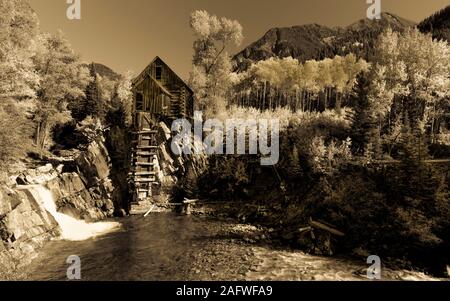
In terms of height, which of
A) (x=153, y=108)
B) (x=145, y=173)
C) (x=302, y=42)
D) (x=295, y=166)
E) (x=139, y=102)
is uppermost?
(x=302, y=42)

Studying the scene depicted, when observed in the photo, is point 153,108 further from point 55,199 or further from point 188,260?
point 188,260

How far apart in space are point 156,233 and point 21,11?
21.6 m

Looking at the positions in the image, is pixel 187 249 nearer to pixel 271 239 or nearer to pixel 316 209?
pixel 271 239

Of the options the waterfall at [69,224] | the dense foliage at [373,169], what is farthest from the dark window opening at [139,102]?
the waterfall at [69,224]

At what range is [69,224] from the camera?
78.2 ft

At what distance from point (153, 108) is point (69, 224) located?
16882 millimetres

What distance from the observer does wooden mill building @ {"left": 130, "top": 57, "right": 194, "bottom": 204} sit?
32.0 metres

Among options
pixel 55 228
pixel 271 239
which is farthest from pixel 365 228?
pixel 55 228

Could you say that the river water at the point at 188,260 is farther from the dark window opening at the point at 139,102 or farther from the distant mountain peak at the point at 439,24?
the distant mountain peak at the point at 439,24

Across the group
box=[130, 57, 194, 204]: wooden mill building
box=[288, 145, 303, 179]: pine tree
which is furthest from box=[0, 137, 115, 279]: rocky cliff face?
box=[288, 145, 303, 179]: pine tree

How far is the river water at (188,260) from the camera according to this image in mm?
14831

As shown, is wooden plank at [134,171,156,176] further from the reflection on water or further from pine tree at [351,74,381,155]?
pine tree at [351,74,381,155]

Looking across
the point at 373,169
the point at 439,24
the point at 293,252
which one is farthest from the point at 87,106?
the point at 439,24
